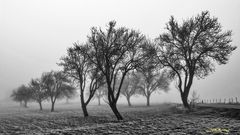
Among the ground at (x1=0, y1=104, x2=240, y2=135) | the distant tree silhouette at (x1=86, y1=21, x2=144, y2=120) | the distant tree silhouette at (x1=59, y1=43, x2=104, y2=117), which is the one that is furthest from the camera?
the distant tree silhouette at (x1=59, y1=43, x2=104, y2=117)

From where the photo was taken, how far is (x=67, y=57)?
35094 millimetres

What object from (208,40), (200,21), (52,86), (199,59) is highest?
(200,21)

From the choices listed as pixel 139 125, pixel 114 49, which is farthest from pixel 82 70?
pixel 139 125

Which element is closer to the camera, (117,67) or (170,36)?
(117,67)

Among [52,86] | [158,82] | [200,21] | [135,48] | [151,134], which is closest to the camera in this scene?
[151,134]

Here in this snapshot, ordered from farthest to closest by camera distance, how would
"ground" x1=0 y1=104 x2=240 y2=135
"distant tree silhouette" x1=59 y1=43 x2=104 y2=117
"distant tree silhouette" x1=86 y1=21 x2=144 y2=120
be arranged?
"distant tree silhouette" x1=59 y1=43 x2=104 y2=117, "distant tree silhouette" x1=86 y1=21 x2=144 y2=120, "ground" x1=0 y1=104 x2=240 y2=135

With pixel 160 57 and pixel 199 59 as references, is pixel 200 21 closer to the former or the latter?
pixel 199 59

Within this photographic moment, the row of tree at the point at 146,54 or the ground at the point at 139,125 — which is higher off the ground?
the row of tree at the point at 146,54

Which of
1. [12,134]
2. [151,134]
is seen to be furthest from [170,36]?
[12,134]

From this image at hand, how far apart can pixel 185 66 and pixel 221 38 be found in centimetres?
698

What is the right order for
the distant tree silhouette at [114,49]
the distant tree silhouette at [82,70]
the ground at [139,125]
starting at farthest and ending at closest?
1. the distant tree silhouette at [82,70]
2. the distant tree silhouette at [114,49]
3. the ground at [139,125]

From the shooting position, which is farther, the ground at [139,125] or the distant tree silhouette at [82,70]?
the distant tree silhouette at [82,70]

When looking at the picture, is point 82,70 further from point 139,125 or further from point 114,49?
point 139,125

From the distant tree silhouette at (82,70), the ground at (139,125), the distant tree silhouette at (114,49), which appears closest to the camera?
the ground at (139,125)
